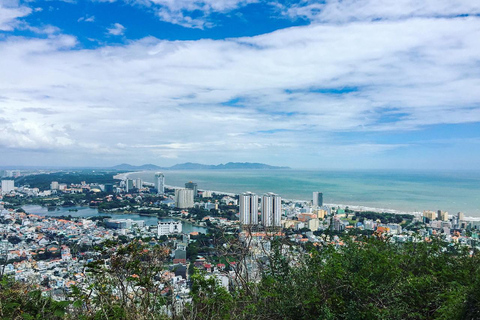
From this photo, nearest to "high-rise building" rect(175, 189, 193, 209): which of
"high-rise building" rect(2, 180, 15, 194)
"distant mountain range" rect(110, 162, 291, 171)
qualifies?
"high-rise building" rect(2, 180, 15, 194)

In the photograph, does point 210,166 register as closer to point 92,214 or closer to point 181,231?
point 92,214

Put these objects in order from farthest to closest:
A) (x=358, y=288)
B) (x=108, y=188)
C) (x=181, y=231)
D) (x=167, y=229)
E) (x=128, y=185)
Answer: (x=128, y=185), (x=108, y=188), (x=181, y=231), (x=167, y=229), (x=358, y=288)

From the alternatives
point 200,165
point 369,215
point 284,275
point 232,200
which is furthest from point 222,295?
point 200,165

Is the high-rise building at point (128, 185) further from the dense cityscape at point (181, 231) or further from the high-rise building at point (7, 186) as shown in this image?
the high-rise building at point (7, 186)

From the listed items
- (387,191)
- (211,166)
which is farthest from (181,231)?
(211,166)

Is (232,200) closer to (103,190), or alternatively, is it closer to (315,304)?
(103,190)
